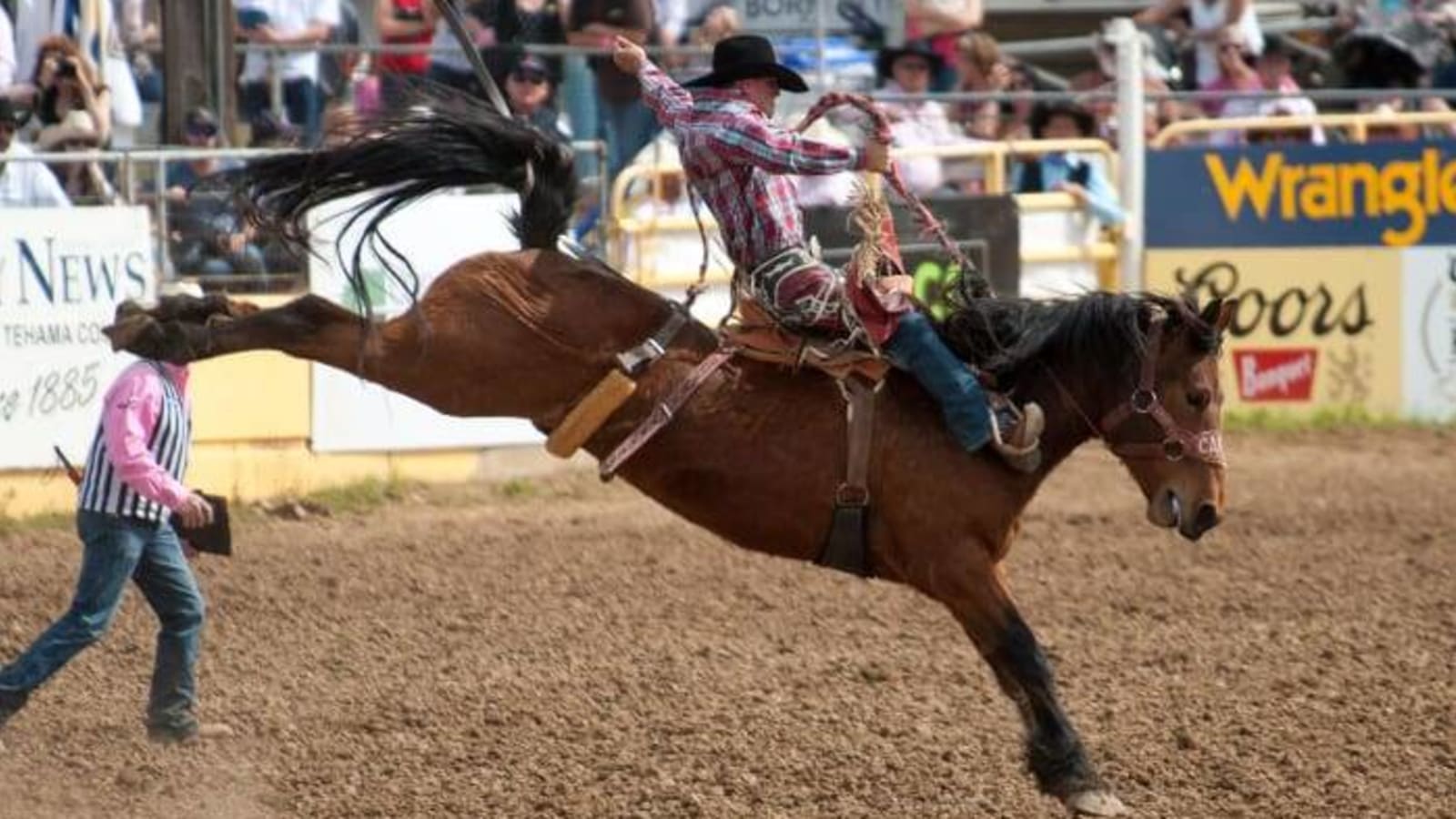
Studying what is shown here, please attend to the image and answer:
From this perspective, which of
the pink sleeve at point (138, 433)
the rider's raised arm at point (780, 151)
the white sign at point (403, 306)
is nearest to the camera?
the rider's raised arm at point (780, 151)

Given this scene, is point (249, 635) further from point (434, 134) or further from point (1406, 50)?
point (1406, 50)

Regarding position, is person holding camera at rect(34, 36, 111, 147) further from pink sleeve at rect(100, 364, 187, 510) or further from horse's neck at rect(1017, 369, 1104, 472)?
horse's neck at rect(1017, 369, 1104, 472)

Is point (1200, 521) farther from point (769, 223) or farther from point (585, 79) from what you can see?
point (585, 79)

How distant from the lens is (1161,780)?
24.7 ft

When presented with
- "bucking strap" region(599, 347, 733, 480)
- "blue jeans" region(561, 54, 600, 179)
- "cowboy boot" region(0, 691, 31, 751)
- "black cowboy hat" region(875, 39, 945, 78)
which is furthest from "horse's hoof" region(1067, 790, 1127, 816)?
"black cowboy hat" region(875, 39, 945, 78)

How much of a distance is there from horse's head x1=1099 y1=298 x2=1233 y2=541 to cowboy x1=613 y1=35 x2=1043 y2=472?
346 mm

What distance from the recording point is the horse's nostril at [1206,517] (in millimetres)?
7172

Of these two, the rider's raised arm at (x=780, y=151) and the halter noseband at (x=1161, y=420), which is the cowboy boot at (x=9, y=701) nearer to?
the rider's raised arm at (x=780, y=151)

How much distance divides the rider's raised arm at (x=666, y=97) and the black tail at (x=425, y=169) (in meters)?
0.34

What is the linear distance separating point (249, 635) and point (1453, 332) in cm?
820

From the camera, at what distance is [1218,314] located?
7164 millimetres

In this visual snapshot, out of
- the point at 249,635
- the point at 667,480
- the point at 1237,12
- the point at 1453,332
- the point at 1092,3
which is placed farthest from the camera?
the point at 1092,3

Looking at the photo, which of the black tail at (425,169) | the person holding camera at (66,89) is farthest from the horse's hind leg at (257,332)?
the person holding camera at (66,89)

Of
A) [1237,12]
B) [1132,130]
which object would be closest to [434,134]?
[1132,130]
